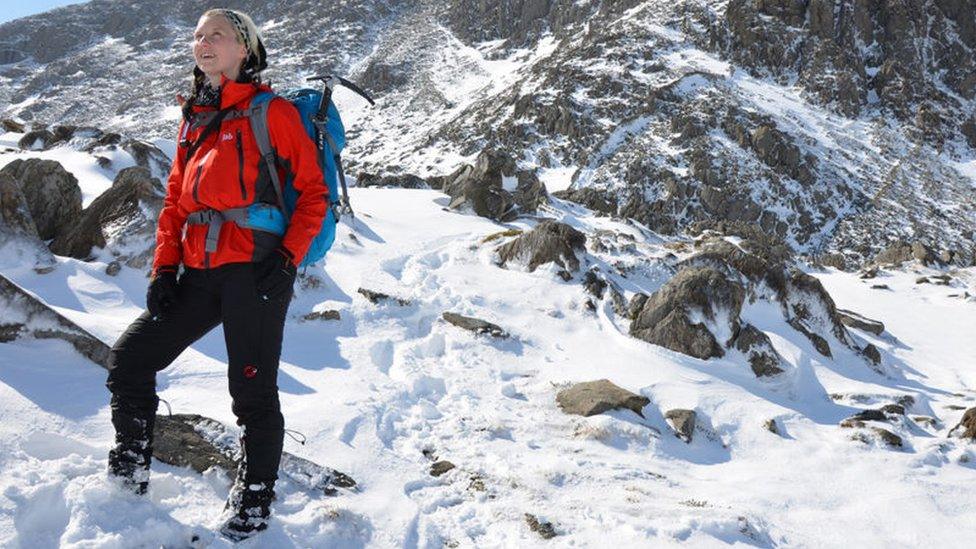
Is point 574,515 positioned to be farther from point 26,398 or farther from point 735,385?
point 735,385

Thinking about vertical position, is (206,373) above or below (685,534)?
above

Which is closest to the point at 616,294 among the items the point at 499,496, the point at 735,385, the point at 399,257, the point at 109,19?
the point at 735,385

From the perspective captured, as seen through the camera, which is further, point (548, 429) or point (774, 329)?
point (774, 329)

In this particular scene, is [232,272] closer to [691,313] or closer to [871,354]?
[691,313]

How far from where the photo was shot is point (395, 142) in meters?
67.6

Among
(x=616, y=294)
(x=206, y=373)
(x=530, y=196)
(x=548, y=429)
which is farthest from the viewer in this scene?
(x=530, y=196)

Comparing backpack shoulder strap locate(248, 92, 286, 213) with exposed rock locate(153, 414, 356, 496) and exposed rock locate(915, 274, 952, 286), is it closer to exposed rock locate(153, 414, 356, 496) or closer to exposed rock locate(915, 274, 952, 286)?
exposed rock locate(153, 414, 356, 496)

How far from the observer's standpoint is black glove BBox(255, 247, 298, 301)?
2.98m

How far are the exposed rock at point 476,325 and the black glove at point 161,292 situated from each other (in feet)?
17.5

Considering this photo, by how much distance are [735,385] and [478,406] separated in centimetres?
381

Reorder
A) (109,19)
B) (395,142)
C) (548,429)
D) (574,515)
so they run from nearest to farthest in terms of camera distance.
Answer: (574,515) → (548,429) → (395,142) → (109,19)

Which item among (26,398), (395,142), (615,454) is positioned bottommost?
(395,142)

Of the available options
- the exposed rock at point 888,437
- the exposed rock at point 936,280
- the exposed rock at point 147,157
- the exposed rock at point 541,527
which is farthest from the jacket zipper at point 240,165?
the exposed rock at point 936,280

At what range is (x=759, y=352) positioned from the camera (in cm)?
919
